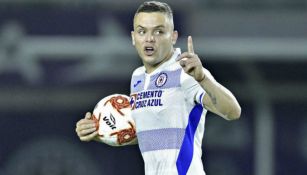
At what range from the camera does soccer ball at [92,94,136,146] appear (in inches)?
215

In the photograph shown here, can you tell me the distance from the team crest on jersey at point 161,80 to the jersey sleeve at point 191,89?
0.11 meters

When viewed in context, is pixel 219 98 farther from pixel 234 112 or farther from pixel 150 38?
pixel 150 38

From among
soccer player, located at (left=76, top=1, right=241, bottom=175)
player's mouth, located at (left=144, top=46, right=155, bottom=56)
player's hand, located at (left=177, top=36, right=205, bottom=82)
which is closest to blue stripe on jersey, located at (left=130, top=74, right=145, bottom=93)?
soccer player, located at (left=76, top=1, right=241, bottom=175)

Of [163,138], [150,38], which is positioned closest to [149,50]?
[150,38]

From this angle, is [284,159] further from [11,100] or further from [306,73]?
[11,100]

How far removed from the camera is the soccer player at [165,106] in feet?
16.7

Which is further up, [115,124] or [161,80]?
[161,80]

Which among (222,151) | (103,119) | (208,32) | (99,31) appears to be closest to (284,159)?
Result: (222,151)

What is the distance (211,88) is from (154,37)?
52 centimetres

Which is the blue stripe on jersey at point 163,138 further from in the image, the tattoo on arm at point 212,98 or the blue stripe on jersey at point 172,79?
the tattoo on arm at point 212,98

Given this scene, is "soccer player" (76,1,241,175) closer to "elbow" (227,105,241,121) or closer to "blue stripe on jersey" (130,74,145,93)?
"blue stripe on jersey" (130,74,145,93)

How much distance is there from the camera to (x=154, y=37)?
16.9 ft

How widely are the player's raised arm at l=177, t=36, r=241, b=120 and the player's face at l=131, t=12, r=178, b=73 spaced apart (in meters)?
0.35

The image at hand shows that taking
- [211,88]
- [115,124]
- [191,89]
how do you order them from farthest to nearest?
[115,124]
[191,89]
[211,88]
